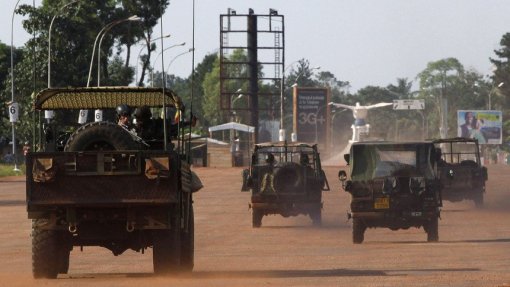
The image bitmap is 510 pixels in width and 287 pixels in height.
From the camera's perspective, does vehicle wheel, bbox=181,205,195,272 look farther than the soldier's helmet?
Yes

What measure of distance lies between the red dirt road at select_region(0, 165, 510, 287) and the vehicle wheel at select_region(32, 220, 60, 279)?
9.1 inches

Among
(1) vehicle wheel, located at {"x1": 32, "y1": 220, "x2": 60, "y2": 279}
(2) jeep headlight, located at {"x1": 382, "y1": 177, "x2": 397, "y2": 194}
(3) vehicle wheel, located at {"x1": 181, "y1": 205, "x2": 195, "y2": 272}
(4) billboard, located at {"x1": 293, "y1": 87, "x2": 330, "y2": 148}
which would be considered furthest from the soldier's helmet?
(4) billboard, located at {"x1": 293, "y1": 87, "x2": 330, "y2": 148}

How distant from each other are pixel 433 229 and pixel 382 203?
107 cm

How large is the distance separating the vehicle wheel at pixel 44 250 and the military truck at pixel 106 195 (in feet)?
0.04

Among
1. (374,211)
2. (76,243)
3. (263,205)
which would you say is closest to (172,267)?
(76,243)

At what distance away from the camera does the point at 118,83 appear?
90062 millimetres

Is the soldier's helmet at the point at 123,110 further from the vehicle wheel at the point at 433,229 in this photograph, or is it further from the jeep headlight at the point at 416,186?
the vehicle wheel at the point at 433,229

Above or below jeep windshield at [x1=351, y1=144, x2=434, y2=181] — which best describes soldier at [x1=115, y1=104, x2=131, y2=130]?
above

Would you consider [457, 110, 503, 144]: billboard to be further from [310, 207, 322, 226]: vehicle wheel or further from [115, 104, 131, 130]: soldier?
[115, 104, 131, 130]: soldier

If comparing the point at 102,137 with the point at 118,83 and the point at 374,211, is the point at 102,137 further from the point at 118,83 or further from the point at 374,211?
the point at 118,83

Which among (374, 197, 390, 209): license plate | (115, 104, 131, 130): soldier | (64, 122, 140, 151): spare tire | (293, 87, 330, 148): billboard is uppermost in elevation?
(293, 87, 330, 148): billboard

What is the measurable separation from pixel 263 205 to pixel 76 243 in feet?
51.9

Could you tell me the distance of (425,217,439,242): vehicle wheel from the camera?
2722 cm

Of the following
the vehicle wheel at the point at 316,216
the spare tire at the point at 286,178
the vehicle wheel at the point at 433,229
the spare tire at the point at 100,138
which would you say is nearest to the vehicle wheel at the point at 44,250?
the spare tire at the point at 100,138
